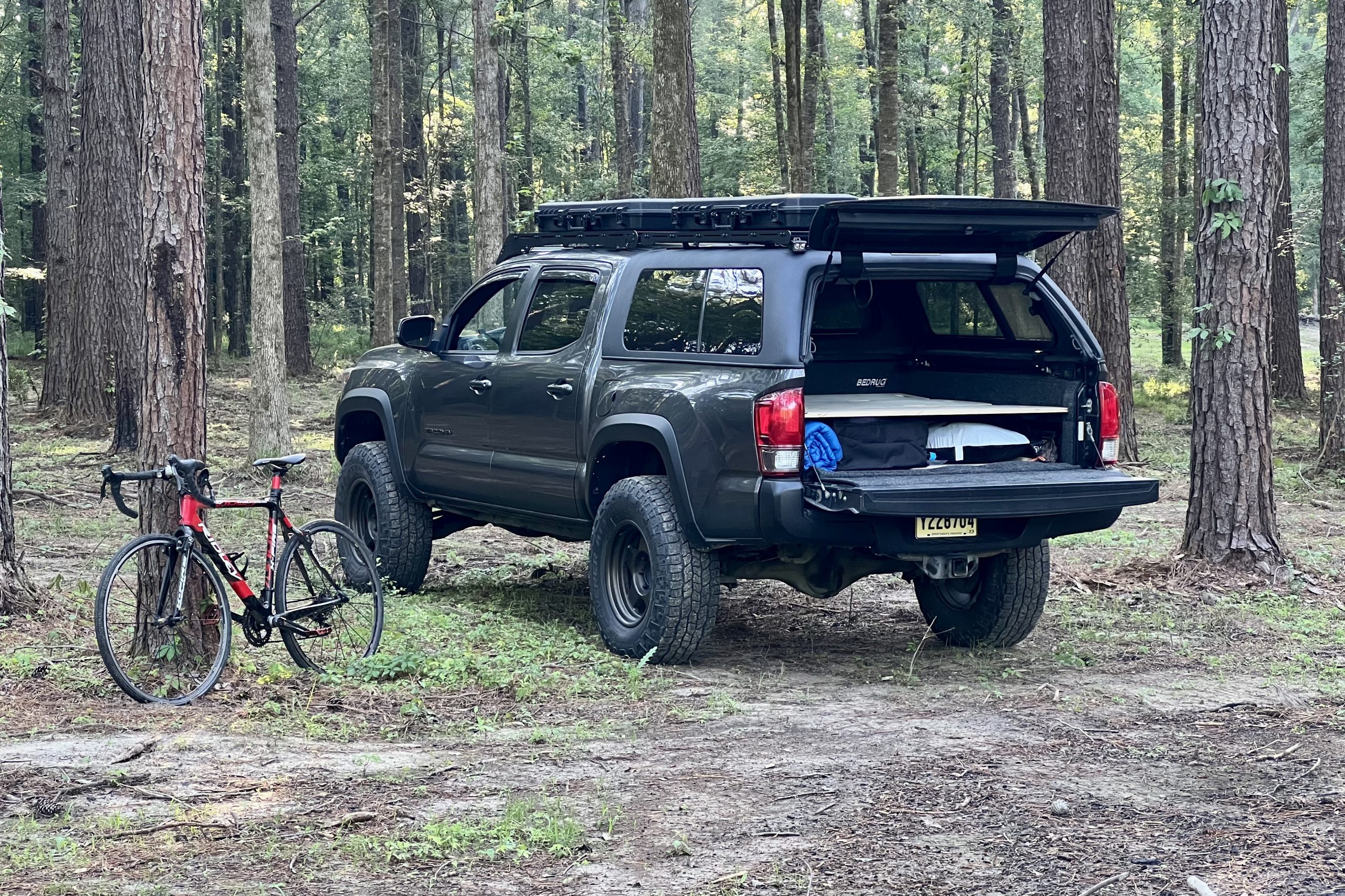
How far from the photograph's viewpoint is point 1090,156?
53.6 feet

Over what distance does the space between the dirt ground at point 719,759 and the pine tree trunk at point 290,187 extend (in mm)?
20677

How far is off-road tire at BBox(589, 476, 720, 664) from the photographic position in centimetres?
725

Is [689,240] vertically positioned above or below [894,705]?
above

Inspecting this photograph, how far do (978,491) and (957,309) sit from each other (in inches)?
70.8

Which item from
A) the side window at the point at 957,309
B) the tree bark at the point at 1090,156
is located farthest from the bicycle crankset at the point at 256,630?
the tree bark at the point at 1090,156

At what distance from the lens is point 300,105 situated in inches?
1649

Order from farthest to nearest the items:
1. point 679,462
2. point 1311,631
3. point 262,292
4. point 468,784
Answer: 1. point 262,292
2. point 1311,631
3. point 679,462
4. point 468,784

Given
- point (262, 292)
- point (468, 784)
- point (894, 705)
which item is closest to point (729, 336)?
point (894, 705)

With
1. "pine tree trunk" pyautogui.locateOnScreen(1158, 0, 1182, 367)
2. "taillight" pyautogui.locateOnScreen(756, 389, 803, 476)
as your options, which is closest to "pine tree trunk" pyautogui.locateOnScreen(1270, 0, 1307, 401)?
"pine tree trunk" pyautogui.locateOnScreen(1158, 0, 1182, 367)

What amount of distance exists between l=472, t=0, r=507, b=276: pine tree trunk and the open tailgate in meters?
11.3

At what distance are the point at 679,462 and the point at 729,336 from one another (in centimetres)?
69

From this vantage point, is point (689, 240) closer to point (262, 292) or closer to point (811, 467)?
point (811, 467)

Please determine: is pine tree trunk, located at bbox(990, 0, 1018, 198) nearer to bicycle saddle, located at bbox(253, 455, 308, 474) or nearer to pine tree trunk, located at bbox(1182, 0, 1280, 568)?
pine tree trunk, located at bbox(1182, 0, 1280, 568)

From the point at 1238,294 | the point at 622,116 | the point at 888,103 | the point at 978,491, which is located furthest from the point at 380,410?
the point at 622,116
